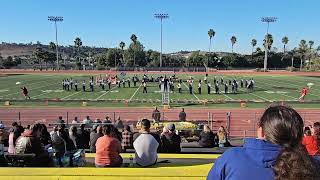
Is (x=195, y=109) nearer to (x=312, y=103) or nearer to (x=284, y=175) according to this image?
(x=312, y=103)

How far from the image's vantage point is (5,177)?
16.8ft

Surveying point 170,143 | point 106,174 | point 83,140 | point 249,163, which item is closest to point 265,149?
point 249,163

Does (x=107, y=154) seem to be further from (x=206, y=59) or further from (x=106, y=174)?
(x=206, y=59)

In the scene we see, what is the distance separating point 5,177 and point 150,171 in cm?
173

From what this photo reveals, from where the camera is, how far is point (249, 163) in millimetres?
2617

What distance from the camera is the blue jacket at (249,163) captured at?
8.48 ft

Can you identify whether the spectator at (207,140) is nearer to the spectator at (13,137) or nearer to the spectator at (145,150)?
the spectator at (13,137)

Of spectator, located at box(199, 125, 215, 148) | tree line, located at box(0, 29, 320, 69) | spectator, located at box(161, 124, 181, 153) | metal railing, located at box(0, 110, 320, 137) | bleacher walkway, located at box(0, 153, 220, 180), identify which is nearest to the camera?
bleacher walkway, located at box(0, 153, 220, 180)

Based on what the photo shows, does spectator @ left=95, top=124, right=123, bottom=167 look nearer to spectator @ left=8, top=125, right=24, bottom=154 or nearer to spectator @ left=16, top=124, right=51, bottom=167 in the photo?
spectator @ left=16, top=124, right=51, bottom=167

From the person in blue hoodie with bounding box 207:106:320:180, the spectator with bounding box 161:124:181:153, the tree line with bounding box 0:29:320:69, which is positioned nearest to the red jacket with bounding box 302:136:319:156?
the spectator with bounding box 161:124:181:153

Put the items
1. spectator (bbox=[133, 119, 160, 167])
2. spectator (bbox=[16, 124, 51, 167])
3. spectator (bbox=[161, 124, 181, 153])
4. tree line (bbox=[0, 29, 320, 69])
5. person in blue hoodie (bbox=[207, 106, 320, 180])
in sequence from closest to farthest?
person in blue hoodie (bbox=[207, 106, 320, 180]), spectator (bbox=[133, 119, 160, 167]), spectator (bbox=[16, 124, 51, 167]), spectator (bbox=[161, 124, 181, 153]), tree line (bbox=[0, 29, 320, 69])

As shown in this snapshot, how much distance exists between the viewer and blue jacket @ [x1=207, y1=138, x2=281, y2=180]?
2584 mm

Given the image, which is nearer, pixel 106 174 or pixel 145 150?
pixel 106 174

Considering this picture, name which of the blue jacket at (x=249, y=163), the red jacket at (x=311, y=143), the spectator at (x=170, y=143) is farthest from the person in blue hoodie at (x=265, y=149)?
the spectator at (x=170, y=143)
